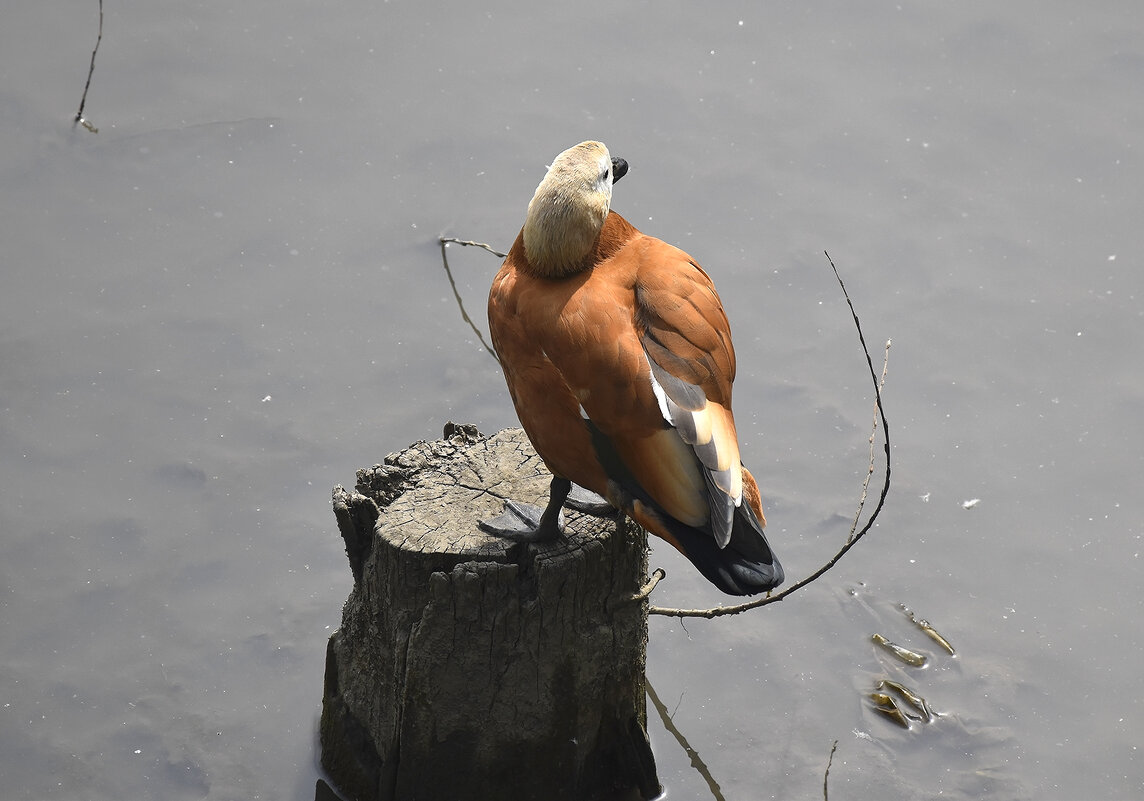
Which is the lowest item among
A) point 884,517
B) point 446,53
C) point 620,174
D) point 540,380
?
point 884,517

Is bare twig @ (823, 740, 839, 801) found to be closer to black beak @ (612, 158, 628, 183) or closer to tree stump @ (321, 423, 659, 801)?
tree stump @ (321, 423, 659, 801)

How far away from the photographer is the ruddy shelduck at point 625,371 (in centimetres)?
312

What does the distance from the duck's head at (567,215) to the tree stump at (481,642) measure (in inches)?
28.7

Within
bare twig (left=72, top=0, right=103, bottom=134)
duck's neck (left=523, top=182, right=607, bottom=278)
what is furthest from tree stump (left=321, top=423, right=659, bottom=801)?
bare twig (left=72, top=0, right=103, bottom=134)

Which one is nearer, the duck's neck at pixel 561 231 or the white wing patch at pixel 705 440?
the white wing patch at pixel 705 440

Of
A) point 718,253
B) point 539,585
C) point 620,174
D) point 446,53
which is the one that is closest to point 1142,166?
point 718,253

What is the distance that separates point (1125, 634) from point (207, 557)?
313cm

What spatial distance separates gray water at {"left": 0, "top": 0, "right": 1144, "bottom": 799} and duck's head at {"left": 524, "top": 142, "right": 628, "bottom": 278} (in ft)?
5.75

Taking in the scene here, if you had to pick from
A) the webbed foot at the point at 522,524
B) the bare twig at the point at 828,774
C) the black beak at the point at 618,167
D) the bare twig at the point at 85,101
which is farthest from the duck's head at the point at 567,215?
the bare twig at the point at 85,101

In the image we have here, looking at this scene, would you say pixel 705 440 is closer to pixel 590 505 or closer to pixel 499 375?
→ pixel 590 505

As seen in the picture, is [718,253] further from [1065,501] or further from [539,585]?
[539,585]

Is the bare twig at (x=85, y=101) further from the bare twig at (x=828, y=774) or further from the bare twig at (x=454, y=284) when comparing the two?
the bare twig at (x=828, y=774)

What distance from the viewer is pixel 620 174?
3555 mm

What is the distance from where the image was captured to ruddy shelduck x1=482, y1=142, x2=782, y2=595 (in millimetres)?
3117
